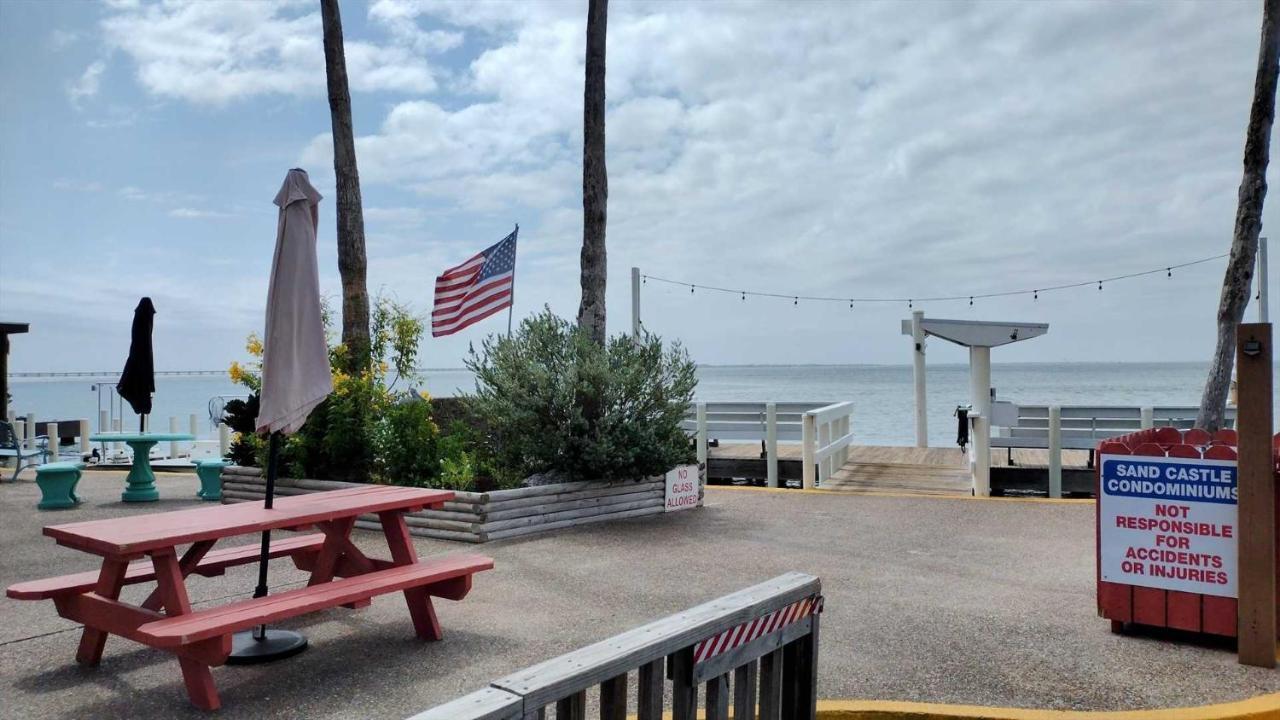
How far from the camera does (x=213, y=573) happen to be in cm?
548

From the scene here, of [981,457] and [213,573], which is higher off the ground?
[981,457]

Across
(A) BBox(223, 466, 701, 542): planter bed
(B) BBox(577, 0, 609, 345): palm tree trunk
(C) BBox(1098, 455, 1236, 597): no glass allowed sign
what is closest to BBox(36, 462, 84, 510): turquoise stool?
(A) BBox(223, 466, 701, 542): planter bed

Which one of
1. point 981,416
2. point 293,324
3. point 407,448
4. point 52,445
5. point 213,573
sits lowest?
point 213,573

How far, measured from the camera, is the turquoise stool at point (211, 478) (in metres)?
11.4

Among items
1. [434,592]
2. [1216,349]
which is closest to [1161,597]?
[434,592]

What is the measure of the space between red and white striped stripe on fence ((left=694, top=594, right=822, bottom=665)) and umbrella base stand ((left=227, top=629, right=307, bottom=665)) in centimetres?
291

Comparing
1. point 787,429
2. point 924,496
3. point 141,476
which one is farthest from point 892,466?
point 141,476

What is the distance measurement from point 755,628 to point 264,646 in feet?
10.0

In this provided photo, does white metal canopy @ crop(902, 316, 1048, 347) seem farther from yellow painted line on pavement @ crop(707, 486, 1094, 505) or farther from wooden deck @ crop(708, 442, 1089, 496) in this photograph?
yellow painted line on pavement @ crop(707, 486, 1094, 505)

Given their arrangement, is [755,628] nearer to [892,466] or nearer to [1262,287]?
[892,466]

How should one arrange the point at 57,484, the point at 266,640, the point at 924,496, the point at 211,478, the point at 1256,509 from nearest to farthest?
the point at 1256,509
the point at 266,640
the point at 57,484
the point at 924,496
the point at 211,478

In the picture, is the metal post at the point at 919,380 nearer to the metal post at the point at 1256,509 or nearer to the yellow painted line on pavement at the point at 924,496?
the yellow painted line on pavement at the point at 924,496

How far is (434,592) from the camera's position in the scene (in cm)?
525

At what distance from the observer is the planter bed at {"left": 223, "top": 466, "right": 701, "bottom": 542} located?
26.8 ft
